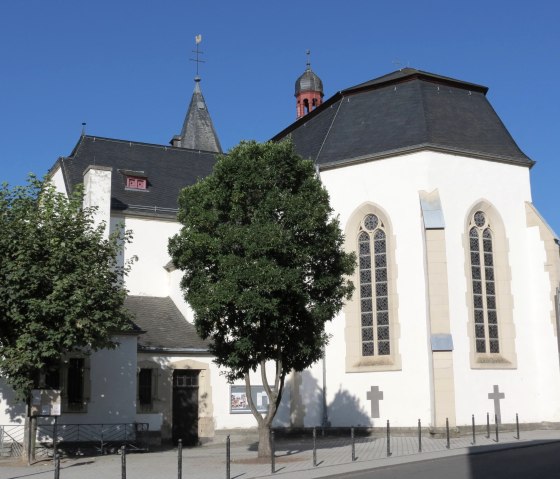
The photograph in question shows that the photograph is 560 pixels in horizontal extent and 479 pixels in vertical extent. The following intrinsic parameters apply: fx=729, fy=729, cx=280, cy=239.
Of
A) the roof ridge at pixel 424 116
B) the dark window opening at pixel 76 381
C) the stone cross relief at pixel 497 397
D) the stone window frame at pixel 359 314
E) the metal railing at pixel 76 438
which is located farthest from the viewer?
the roof ridge at pixel 424 116

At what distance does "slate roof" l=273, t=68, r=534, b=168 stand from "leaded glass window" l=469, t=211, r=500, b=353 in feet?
8.99

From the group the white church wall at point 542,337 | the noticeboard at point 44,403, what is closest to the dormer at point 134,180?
the noticeboard at point 44,403

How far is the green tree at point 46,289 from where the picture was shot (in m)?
17.1

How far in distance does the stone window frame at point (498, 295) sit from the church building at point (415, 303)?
4cm

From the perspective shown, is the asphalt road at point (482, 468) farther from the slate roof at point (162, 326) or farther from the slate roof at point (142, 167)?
the slate roof at point (142, 167)

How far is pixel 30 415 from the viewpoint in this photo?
17.7m

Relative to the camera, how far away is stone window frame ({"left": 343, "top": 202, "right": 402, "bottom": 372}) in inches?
985

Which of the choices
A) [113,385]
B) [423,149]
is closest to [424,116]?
[423,149]

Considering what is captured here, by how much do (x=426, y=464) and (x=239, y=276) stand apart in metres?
5.66

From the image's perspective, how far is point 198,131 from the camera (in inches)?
1783

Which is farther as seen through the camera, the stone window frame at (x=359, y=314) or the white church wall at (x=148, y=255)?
the white church wall at (x=148, y=255)

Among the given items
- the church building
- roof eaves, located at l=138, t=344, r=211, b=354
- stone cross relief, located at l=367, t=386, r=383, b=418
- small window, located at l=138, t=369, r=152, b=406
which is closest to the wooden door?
the church building

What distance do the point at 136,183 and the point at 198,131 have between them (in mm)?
15034

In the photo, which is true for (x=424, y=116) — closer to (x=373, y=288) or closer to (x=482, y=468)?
(x=373, y=288)
